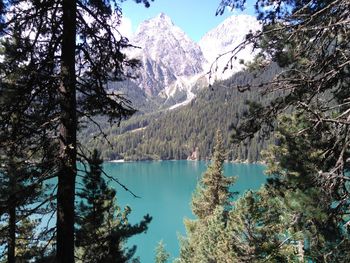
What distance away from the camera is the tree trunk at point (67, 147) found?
14.4 feet

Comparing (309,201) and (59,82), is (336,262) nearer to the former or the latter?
(309,201)

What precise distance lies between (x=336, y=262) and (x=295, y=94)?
220 centimetres

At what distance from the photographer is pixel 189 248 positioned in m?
26.7

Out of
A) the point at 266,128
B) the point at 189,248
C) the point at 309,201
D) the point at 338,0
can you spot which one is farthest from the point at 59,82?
the point at 189,248

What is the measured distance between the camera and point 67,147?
4.40 metres

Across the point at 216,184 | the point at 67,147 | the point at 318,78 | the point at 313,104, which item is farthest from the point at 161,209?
the point at 318,78

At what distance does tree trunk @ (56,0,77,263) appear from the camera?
14.4ft

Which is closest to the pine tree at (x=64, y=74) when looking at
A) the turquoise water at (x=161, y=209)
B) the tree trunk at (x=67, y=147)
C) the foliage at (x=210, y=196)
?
the tree trunk at (x=67, y=147)

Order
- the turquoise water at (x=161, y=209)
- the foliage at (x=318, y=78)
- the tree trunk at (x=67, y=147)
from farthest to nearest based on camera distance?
the turquoise water at (x=161, y=209), the tree trunk at (x=67, y=147), the foliage at (x=318, y=78)

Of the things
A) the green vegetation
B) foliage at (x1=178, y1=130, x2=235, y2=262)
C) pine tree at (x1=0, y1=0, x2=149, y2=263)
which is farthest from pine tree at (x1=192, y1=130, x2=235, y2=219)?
pine tree at (x1=0, y1=0, x2=149, y2=263)

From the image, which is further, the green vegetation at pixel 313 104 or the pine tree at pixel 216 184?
the pine tree at pixel 216 184

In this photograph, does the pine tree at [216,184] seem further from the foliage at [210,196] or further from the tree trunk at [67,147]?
the tree trunk at [67,147]

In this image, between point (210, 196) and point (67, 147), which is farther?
point (210, 196)

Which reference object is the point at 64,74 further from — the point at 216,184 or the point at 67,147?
the point at 216,184
